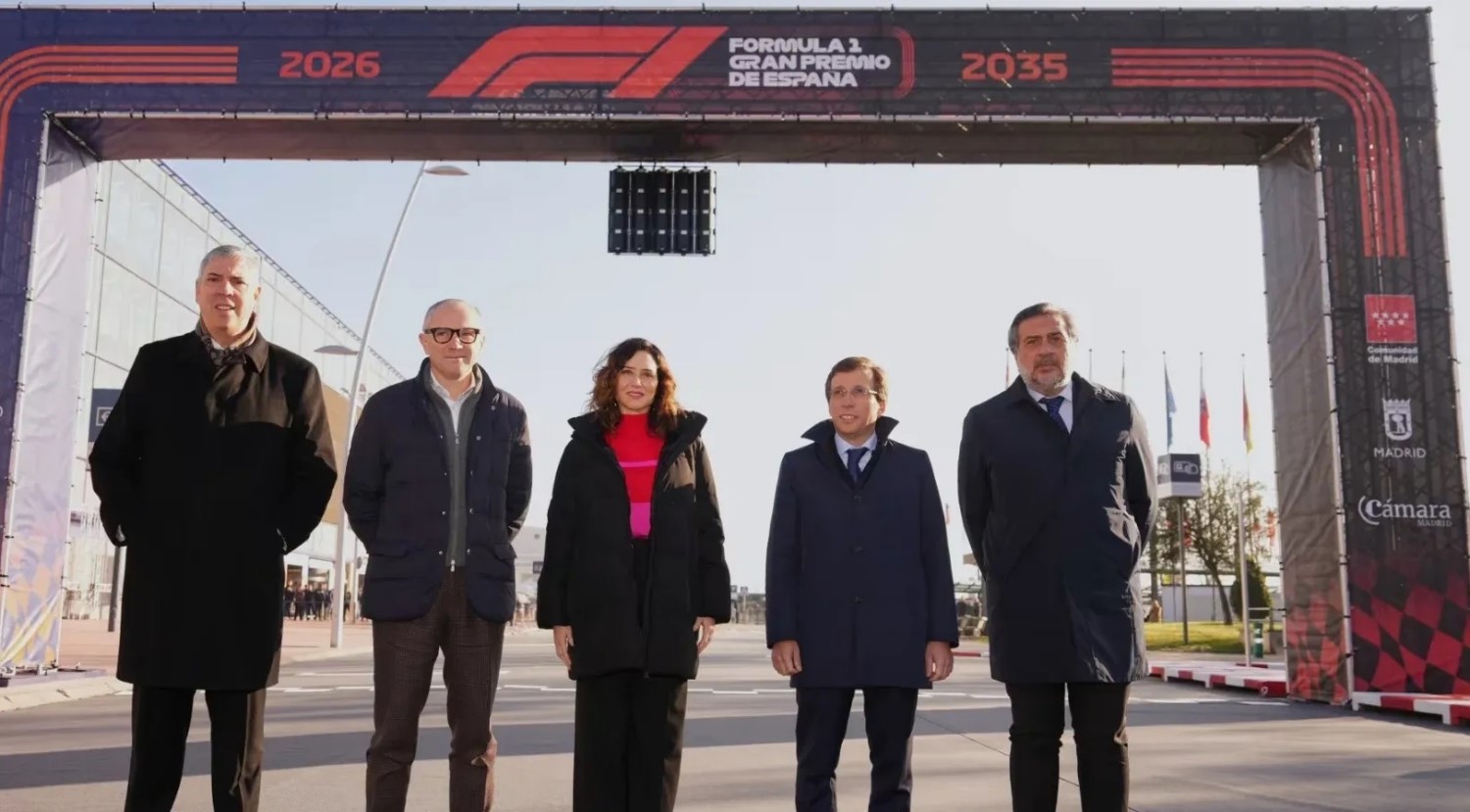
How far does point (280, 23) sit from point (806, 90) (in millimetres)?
5992

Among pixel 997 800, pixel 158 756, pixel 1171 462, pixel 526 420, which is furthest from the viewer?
pixel 1171 462

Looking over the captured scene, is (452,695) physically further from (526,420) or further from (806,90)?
(806,90)

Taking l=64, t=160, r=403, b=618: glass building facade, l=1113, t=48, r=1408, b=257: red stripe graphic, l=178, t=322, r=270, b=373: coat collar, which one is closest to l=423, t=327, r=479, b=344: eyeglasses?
l=178, t=322, r=270, b=373: coat collar

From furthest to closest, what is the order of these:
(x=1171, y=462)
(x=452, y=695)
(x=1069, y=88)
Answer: (x=1171, y=462) < (x=1069, y=88) < (x=452, y=695)

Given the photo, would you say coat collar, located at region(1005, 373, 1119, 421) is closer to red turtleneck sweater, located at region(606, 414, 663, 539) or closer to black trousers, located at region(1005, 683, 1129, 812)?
black trousers, located at region(1005, 683, 1129, 812)

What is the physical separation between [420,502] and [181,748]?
4.07 feet

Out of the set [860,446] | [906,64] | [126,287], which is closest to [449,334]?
[860,446]

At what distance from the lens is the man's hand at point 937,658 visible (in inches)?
208

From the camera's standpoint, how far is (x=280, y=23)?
14828 millimetres

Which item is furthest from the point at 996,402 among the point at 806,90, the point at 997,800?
the point at 806,90

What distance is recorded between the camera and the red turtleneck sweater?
5.20 m

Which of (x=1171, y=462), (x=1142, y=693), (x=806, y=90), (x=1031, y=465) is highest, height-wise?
(x=806, y=90)

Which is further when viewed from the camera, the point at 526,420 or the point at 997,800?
the point at 997,800

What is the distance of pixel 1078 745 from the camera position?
4973 millimetres
